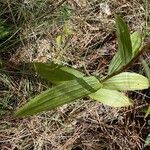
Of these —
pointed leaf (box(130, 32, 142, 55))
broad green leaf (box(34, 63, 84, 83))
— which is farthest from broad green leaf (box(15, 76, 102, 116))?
pointed leaf (box(130, 32, 142, 55))

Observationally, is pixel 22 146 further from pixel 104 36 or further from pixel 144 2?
pixel 144 2

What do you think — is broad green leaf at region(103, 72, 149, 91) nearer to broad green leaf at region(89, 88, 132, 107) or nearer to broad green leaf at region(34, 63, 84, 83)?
broad green leaf at region(89, 88, 132, 107)

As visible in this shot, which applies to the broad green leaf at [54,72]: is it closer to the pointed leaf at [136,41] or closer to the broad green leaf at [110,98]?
the broad green leaf at [110,98]

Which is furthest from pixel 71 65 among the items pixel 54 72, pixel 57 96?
pixel 57 96

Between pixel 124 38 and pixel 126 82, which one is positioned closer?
pixel 124 38

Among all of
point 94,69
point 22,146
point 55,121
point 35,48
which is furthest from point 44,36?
point 22,146

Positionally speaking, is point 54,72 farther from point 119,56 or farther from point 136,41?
point 136,41
